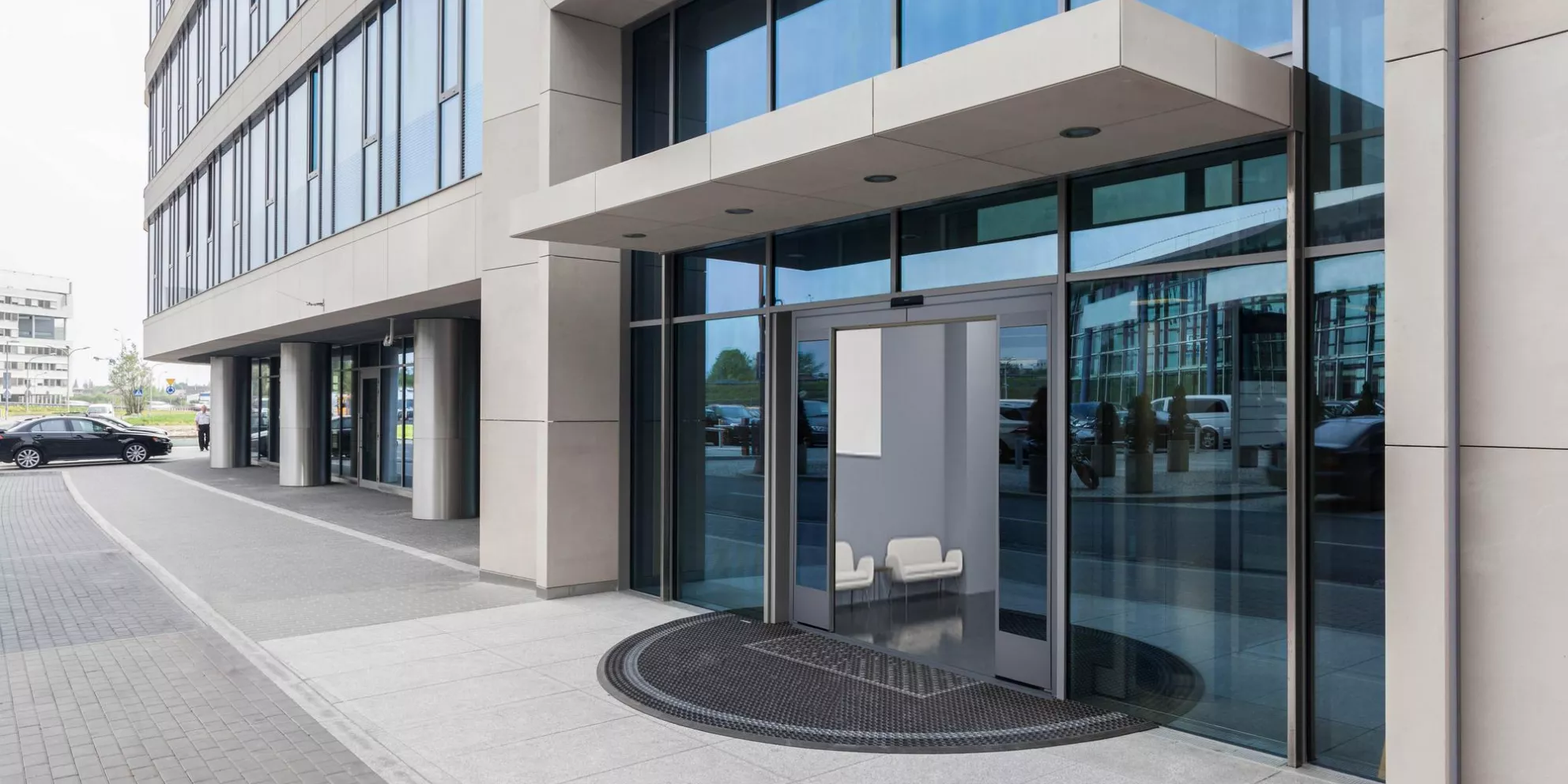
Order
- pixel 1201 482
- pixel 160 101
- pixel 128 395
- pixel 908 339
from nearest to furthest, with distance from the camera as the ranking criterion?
pixel 1201 482, pixel 908 339, pixel 160 101, pixel 128 395

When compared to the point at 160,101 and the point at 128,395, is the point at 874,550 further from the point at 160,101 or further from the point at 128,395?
the point at 128,395

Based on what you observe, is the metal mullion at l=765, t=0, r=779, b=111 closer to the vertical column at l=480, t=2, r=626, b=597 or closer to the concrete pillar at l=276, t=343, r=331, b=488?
the vertical column at l=480, t=2, r=626, b=597

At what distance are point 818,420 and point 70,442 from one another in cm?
3002

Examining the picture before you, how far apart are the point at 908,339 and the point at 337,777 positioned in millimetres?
7746

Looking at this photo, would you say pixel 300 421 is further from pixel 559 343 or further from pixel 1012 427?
pixel 1012 427

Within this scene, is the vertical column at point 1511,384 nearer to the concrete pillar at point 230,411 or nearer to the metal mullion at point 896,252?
the metal mullion at point 896,252

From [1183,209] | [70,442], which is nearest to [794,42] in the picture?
[1183,209]

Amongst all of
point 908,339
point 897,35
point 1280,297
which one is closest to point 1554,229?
point 1280,297

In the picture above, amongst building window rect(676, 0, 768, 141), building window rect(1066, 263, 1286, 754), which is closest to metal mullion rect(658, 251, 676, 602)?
building window rect(676, 0, 768, 141)

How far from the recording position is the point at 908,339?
1173cm

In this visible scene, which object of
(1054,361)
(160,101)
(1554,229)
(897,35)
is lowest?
(1054,361)

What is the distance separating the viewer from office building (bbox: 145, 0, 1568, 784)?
4336 mm

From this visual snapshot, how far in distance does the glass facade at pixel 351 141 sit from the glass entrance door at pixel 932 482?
19.6 ft

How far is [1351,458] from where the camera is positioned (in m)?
5.32
